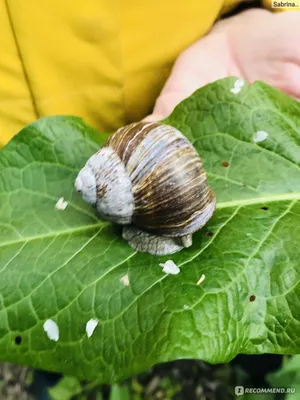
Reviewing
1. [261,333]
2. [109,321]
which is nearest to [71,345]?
[109,321]

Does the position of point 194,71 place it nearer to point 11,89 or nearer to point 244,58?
point 244,58

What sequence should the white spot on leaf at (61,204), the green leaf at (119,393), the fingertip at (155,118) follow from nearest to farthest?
the white spot on leaf at (61,204) < the fingertip at (155,118) < the green leaf at (119,393)

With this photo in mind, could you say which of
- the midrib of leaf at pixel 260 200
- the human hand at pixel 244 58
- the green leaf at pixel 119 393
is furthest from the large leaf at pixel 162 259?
the green leaf at pixel 119 393

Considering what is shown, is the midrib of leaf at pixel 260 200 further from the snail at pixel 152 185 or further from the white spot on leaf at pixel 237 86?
the white spot on leaf at pixel 237 86

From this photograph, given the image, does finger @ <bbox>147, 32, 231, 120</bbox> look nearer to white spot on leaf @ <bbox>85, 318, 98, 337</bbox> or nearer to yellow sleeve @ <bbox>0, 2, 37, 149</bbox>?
yellow sleeve @ <bbox>0, 2, 37, 149</bbox>

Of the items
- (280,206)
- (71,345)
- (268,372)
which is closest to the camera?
(71,345)

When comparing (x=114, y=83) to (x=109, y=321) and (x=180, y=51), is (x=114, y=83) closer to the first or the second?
(x=180, y=51)

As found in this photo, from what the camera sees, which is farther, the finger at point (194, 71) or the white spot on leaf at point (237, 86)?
the finger at point (194, 71)
